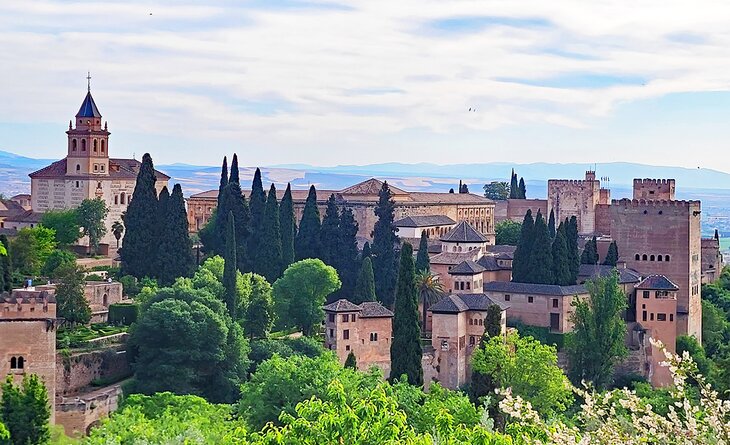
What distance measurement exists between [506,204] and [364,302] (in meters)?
35.2

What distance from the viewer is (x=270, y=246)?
44750mm

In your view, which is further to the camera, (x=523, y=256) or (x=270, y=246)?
(x=523, y=256)

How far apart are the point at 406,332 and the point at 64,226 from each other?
16.2 meters

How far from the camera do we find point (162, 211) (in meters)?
41.4

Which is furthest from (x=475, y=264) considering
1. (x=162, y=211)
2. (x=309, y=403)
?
(x=309, y=403)

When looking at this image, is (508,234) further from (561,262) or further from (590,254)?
(561,262)

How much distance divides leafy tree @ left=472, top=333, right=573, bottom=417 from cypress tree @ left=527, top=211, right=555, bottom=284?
8.16 meters

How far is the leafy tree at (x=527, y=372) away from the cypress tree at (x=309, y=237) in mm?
12266

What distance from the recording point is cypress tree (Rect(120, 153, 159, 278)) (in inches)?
1615

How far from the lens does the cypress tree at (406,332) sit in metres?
35.9

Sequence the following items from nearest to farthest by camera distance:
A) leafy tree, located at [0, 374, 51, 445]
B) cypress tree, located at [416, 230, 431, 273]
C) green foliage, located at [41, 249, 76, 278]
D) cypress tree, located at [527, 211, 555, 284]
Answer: leafy tree, located at [0, 374, 51, 445]
green foliage, located at [41, 249, 76, 278]
cypress tree, located at [527, 211, 555, 284]
cypress tree, located at [416, 230, 431, 273]

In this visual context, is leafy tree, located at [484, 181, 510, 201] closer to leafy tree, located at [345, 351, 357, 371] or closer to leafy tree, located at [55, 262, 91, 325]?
leafy tree, located at [345, 351, 357, 371]

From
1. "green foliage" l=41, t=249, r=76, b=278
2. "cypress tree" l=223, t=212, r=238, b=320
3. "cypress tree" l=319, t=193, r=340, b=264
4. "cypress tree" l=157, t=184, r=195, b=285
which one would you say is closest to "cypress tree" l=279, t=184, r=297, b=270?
"cypress tree" l=319, t=193, r=340, b=264

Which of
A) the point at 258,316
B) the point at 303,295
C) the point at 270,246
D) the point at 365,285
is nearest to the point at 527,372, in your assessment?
the point at 365,285
